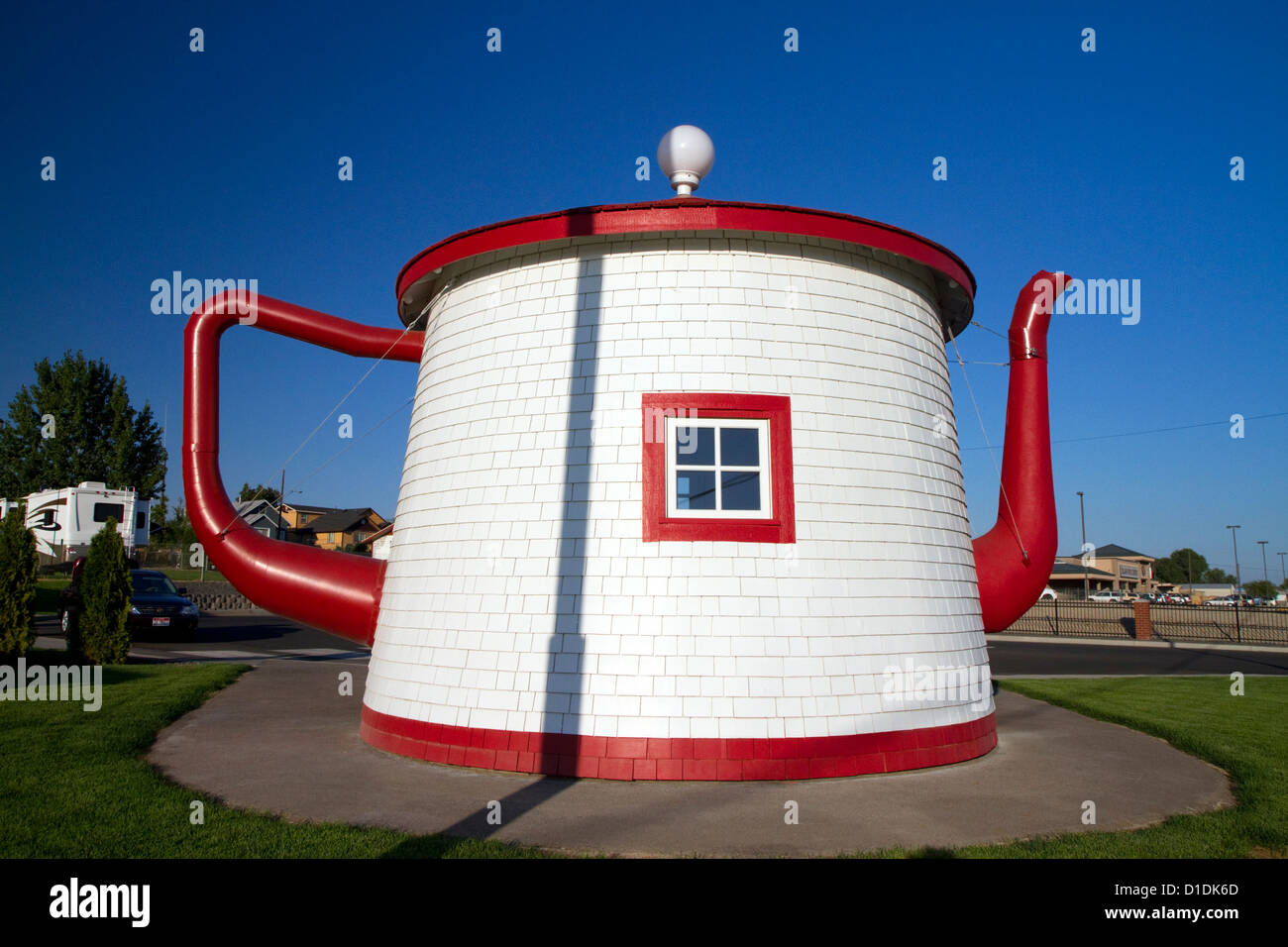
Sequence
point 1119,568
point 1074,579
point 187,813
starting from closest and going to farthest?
point 187,813, point 1074,579, point 1119,568

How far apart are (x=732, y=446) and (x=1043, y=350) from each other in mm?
4411

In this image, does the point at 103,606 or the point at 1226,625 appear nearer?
the point at 103,606

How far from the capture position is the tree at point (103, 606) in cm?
1305

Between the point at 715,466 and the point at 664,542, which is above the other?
the point at 715,466

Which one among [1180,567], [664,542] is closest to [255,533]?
[664,542]

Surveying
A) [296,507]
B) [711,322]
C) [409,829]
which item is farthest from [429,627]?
[296,507]

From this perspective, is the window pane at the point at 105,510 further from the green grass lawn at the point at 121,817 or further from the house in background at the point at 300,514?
the house in background at the point at 300,514

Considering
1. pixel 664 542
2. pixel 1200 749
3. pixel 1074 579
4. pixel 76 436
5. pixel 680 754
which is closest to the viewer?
pixel 680 754

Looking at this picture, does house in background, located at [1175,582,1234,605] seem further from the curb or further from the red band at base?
the red band at base

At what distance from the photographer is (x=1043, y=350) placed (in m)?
9.05

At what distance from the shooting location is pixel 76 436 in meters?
53.5

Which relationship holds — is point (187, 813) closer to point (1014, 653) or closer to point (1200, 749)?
point (1200, 749)

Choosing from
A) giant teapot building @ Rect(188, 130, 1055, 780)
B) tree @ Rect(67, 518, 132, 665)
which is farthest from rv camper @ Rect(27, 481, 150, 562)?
giant teapot building @ Rect(188, 130, 1055, 780)

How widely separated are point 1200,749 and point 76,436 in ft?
202
